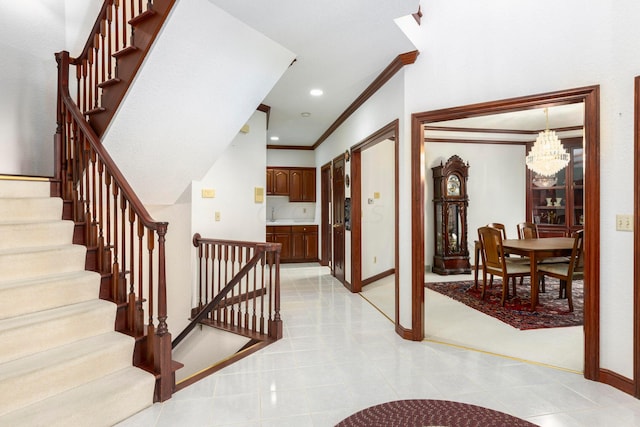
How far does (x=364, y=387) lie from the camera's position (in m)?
2.31

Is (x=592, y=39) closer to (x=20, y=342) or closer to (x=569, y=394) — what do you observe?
(x=569, y=394)

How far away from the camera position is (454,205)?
6199mm

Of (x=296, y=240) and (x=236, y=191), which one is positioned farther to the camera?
(x=296, y=240)

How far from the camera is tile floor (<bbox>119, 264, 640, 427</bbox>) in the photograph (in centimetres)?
197

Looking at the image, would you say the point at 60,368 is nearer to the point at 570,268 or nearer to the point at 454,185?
the point at 570,268

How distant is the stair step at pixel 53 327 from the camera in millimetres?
1824

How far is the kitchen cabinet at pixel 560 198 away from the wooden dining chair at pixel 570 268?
2510 millimetres

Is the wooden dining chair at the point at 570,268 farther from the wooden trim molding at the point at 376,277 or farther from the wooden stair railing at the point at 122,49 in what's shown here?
the wooden stair railing at the point at 122,49

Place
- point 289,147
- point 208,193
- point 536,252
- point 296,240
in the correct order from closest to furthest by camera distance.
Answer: point 536,252 → point 208,193 → point 296,240 → point 289,147

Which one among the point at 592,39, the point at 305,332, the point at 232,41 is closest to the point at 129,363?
the point at 305,332

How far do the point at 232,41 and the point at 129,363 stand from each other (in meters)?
2.43

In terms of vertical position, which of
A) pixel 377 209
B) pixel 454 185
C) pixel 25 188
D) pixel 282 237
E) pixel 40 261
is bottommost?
pixel 282 237

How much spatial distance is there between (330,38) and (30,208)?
2727mm

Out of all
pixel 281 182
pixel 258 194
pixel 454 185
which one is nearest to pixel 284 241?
pixel 281 182
